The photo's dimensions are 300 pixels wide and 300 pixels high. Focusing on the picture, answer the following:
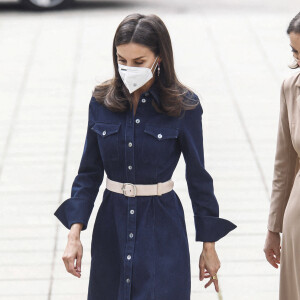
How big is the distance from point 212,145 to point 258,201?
1.25 metres

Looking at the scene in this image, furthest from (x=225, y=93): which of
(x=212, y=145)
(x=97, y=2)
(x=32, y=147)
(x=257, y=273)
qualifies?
(x=97, y=2)

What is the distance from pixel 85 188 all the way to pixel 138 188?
0.28 meters

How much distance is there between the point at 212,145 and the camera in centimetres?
798

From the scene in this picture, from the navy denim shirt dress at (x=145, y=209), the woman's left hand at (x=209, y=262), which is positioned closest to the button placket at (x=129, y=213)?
the navy denim shirt dress at (x=145, y=209)

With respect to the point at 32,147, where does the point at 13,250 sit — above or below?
above

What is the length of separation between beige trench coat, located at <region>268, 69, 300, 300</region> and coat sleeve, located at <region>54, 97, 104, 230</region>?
0.81 meters

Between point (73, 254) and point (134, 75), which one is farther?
point (73, 254)

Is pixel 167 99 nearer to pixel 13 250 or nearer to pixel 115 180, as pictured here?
pixel 115 180

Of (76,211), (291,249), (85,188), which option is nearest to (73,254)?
(76,211)

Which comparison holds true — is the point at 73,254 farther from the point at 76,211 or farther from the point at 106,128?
the point at 106,128

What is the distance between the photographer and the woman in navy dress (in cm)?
376

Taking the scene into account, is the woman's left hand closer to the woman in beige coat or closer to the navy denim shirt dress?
the navy denim shirt dress

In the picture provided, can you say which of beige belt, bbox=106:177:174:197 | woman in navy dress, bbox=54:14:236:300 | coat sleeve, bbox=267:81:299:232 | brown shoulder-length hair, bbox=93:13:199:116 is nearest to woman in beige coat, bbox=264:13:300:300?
coat sleeve, bbox=267:81:299:232

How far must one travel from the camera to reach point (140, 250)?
3.80 meters
